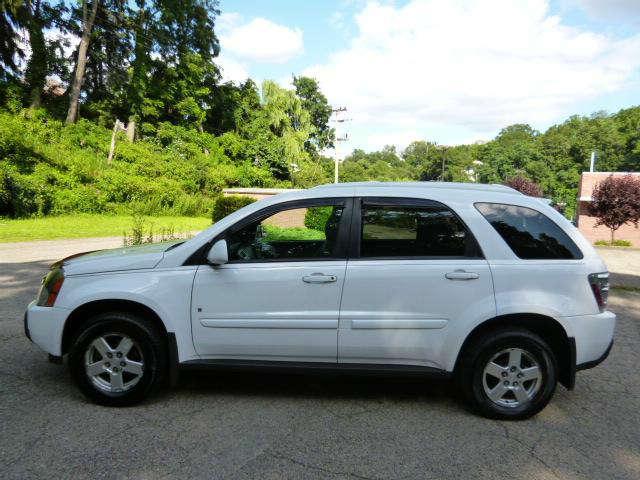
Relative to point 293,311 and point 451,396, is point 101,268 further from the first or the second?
point 451,396

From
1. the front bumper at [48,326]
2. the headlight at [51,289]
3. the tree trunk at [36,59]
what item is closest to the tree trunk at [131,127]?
the tree trunk at [36,59]

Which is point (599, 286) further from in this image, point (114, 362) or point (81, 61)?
point (81, 61)

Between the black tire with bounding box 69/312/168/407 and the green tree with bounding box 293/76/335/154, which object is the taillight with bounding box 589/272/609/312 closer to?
the black tire with bounding box 69/312/168/407

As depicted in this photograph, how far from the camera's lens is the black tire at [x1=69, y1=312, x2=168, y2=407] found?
3.66m

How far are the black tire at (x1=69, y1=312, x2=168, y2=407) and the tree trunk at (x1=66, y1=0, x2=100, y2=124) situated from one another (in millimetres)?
31887

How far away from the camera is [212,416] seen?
360cm

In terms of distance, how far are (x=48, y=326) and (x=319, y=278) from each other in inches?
82.6

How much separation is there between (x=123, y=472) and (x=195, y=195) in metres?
30.0

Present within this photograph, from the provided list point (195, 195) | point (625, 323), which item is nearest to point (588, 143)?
point (195, 195)

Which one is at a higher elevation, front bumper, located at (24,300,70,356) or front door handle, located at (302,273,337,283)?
front door handle, located at (302,273,337,283)

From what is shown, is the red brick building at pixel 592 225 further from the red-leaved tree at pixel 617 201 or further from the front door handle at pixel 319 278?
the front door handle at pixel 319 278

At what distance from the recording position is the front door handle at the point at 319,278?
3.59 metres

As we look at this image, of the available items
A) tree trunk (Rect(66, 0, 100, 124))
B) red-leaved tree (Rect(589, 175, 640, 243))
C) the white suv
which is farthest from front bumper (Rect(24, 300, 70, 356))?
tree trunk (Rect(66, 0, 100, 124))

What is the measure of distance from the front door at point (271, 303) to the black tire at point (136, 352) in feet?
1.05
